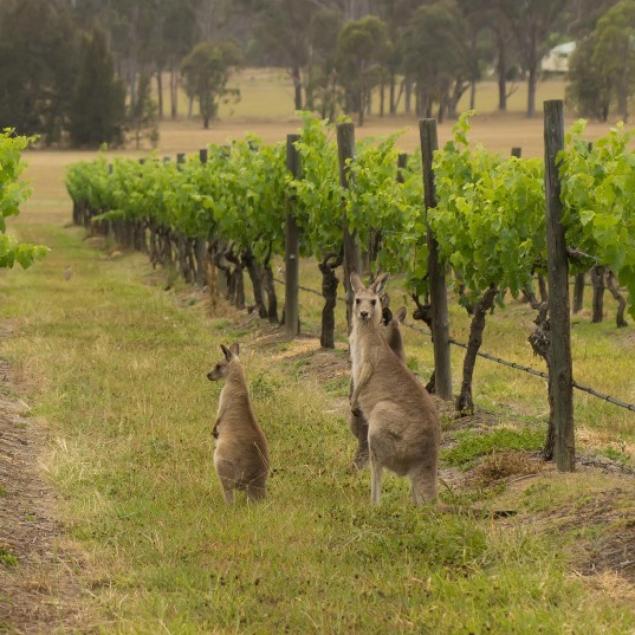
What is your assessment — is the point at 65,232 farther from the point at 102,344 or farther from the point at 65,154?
the point at 65,154

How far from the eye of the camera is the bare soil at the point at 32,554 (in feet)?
22.4

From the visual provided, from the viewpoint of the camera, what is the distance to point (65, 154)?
278 ft

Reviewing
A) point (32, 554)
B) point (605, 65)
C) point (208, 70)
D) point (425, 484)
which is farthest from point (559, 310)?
point (208, 70)

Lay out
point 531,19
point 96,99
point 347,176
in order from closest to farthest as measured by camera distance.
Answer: point 347,176, point 531,19, point 96,99

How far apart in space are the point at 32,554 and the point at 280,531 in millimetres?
1499

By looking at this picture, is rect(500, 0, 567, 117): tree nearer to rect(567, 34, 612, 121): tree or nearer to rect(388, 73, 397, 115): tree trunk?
rect(567, 34, 612, 121): tree

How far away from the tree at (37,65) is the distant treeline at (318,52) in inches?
2.6

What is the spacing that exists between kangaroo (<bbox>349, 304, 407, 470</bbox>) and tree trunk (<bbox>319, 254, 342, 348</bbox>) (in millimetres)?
5213

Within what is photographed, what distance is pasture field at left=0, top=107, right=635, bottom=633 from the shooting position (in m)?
6.63

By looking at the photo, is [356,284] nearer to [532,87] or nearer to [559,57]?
[532,87]

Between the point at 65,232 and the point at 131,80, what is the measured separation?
55453mm

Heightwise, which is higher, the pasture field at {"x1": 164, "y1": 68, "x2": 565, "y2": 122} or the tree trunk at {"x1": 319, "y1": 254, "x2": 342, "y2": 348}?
the pasture field at {"x1": 164, "y1": 68, "x2": 565, "y2": 122}

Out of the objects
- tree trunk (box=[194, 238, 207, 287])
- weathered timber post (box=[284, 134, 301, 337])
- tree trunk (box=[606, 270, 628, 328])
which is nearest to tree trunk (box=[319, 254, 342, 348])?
weathered timber post (box=[284, 134, 301, 337])

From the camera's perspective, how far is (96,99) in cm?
A: 8394
